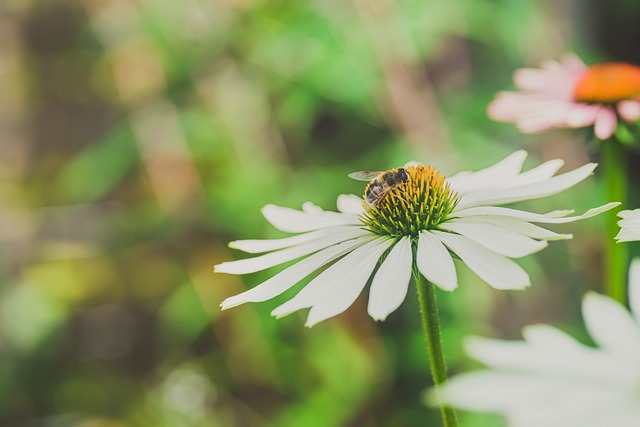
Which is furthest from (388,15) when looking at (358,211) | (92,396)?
(92,396)

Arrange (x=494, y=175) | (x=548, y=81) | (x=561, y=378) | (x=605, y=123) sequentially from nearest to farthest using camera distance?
(x=561, y=378)
(x=494, y=175)
(x=605, y=123)
(x=548, y=81)

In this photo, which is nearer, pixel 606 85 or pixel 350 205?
pixel 350 205

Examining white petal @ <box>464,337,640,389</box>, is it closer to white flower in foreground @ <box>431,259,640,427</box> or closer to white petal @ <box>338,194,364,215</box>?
white flower in foreground @ <box>431,259,640,427</box>

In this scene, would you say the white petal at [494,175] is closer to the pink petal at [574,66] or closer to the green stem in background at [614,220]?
the green stem in background at [614,220]

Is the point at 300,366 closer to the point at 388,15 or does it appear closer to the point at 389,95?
the point at 389,95

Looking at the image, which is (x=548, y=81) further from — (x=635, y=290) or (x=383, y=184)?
(x=635, y=290)

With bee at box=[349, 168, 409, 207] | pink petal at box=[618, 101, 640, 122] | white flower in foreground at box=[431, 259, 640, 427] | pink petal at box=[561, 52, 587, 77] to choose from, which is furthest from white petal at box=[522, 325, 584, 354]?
pink petal at box=[561, 52, 587, 77]

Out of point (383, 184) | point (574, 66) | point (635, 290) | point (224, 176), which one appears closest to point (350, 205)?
point (383, 184)
